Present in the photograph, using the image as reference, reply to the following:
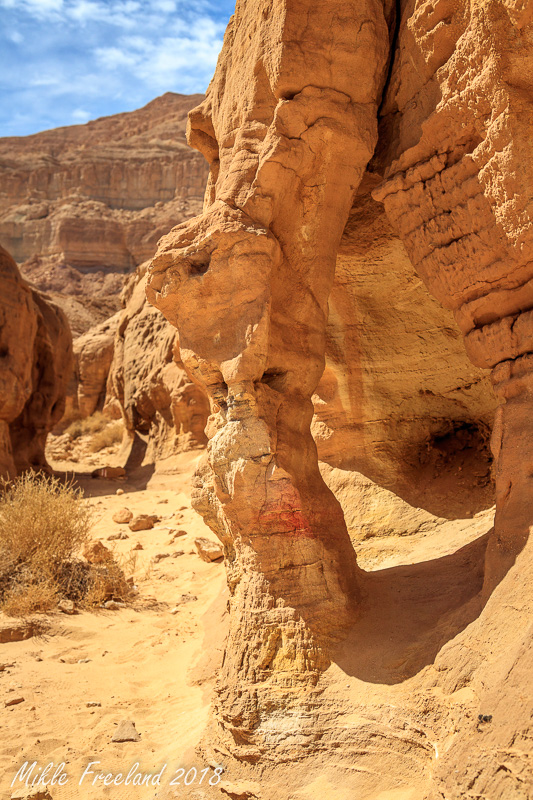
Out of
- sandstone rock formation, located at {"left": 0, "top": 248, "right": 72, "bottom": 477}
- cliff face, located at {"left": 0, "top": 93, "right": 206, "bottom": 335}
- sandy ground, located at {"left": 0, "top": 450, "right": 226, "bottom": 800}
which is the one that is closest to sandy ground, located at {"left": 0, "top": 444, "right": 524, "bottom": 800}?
sandy ground, located at {"left": 0, "top": 450, "right": 226, "bottom": 800}

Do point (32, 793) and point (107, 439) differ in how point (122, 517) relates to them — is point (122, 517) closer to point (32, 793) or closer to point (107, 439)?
point (32, 793)

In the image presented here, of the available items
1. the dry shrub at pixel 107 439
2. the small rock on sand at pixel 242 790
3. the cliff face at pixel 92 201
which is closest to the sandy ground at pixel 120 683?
the small rock on sand at pixel 242 790

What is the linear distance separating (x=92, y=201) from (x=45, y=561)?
4426 cm

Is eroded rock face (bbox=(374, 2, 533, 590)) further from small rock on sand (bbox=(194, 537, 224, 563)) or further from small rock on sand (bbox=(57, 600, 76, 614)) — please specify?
small rock on sand (bbox=(194, 537, 224, 563))

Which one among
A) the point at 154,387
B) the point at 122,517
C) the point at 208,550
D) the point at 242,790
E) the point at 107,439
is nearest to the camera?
the point at 242,790

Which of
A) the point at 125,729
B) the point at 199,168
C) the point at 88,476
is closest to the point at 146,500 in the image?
the point at 88,476

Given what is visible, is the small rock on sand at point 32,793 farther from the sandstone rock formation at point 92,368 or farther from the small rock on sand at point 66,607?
the sandstone rock formation at point 92,368

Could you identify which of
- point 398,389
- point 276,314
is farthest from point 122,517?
point 276,314

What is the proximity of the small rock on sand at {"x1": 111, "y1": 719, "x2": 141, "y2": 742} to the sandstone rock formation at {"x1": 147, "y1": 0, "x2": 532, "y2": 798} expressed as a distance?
65cm

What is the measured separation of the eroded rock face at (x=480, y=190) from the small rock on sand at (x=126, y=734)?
2132 millimetres

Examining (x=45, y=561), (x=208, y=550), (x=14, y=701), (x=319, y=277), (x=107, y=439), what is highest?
(x=319, y=277)

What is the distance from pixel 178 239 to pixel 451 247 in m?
1.53

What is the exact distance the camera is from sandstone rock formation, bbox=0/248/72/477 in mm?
10539

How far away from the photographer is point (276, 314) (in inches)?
135
